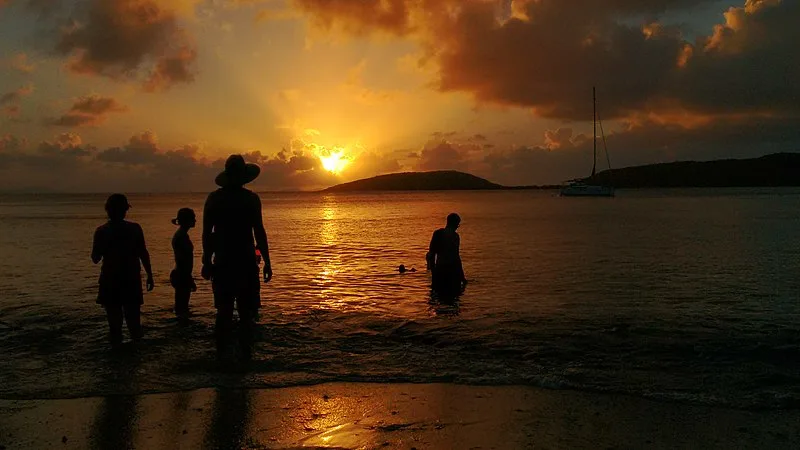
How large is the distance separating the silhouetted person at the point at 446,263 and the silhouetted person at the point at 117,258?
6311 mm

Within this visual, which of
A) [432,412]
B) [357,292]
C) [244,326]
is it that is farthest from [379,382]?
[357,292]

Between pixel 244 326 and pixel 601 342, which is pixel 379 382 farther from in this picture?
pixel 601 342

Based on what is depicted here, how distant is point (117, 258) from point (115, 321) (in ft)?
2.96

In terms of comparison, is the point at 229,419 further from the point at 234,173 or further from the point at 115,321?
the point at 115,321

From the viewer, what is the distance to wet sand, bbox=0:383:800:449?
5035 millimetres

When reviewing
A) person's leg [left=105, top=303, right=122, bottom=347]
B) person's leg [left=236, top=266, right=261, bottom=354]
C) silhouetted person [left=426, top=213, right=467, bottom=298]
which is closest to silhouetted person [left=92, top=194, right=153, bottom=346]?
person's leg [left=105, top=303, right=122, bottom=347]

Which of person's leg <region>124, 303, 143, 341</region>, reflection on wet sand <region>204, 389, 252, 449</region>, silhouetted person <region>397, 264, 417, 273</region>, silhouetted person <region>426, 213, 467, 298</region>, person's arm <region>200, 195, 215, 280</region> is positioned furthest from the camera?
silhouetted person <region>397, 264, 417, 273</region>

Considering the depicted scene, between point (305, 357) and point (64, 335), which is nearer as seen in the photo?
point (305, 357)

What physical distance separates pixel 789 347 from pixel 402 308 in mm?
6735

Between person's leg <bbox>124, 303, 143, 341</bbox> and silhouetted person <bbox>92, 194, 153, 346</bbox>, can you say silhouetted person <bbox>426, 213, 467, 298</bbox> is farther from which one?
silhouetted person <bbox>92, 194, 153, 346</bbox>

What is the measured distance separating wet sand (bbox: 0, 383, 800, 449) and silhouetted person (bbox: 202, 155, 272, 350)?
122 cm

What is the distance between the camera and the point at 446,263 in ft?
42.7

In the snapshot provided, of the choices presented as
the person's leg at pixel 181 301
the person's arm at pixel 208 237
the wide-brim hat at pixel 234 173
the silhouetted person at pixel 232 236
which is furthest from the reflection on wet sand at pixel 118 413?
the person's leg at pixel 181 301

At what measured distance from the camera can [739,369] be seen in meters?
7.66
